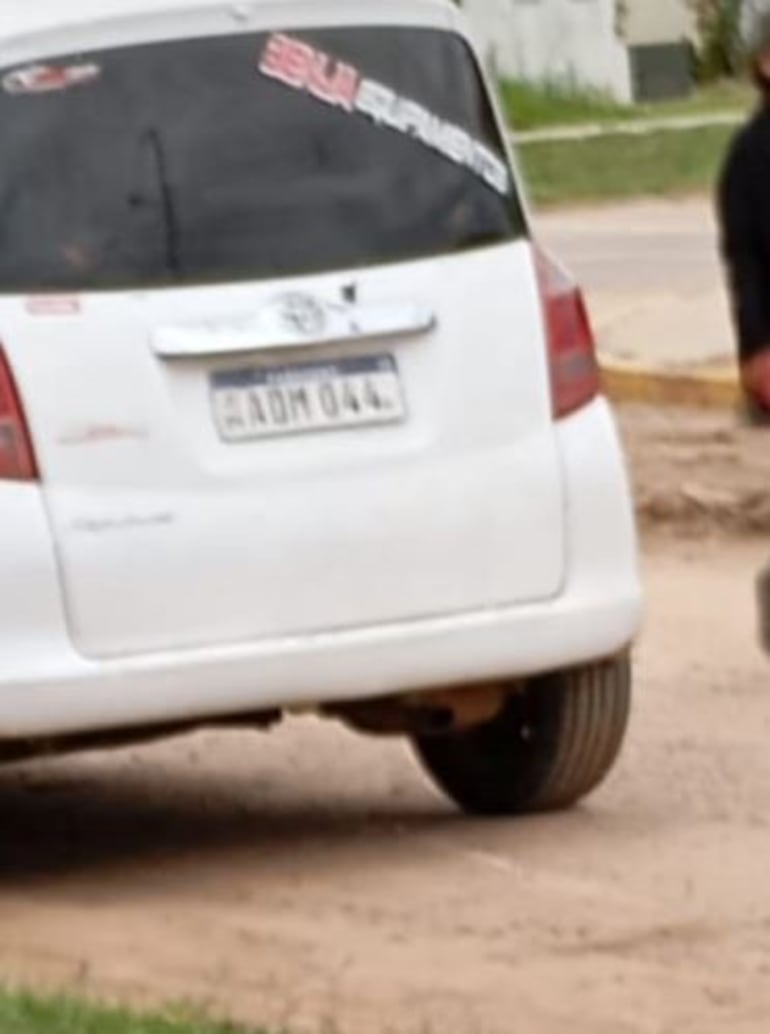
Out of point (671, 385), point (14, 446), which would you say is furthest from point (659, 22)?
point (14, 446)

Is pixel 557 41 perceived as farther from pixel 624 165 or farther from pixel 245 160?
pixel 245 160

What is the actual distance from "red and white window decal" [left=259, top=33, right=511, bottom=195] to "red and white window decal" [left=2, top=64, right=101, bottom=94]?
0.38 meters

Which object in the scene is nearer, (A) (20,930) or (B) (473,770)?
(A) (20,930)

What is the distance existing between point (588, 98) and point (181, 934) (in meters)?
32.7

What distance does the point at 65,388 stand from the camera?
877 cm

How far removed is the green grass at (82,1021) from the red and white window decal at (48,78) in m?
2.17

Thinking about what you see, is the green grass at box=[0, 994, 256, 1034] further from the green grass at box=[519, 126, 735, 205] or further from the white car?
the green grass at box=[519, 126, 735, 205]

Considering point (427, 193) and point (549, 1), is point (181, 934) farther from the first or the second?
point (549, 1)

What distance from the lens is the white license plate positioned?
29.1 feet

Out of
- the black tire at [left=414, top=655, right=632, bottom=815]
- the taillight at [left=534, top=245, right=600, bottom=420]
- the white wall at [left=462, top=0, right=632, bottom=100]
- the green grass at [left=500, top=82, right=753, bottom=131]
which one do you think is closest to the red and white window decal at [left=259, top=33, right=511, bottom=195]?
the taillight at [left=534, top=245, right=600, bottom=420]

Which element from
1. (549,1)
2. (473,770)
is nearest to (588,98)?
(549,1)

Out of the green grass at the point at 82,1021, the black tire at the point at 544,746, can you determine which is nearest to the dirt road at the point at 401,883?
the black tire at the point at 544,746

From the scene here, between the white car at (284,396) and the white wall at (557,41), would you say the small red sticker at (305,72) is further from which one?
the white wall at (557,41)

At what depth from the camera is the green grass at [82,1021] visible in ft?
23.7
